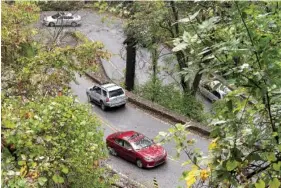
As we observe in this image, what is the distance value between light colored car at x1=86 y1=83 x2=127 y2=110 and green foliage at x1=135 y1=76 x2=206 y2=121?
185 centimetres

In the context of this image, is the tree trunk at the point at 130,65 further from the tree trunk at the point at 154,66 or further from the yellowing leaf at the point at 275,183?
the yellowing leaf at the point at 275,183

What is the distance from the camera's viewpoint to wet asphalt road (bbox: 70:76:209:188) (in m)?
16.2

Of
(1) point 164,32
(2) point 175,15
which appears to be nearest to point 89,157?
(2) point 175,15

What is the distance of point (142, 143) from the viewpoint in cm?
1759

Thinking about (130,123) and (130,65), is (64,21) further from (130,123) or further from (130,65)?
(130,123)

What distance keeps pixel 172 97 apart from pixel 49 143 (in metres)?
16.0

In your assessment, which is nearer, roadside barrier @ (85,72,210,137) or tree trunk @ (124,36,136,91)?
roadside barrier @ (85,72,210,137)

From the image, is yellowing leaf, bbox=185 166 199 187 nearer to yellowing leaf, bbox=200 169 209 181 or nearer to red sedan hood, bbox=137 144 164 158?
yellowing leaf, bbox=200 169 209 181

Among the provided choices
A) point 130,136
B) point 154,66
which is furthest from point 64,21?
point 130,136

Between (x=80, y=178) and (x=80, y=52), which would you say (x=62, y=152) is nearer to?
(x=80, y=178)

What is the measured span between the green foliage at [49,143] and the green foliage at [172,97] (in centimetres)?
1200

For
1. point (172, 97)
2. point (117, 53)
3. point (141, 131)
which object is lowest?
point (141, 131)

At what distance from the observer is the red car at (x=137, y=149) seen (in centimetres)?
1678

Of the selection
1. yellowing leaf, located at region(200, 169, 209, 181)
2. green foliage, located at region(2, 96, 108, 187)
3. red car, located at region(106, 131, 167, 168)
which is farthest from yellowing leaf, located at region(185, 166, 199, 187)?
red car, located at region(106, 131, 167, 168)
